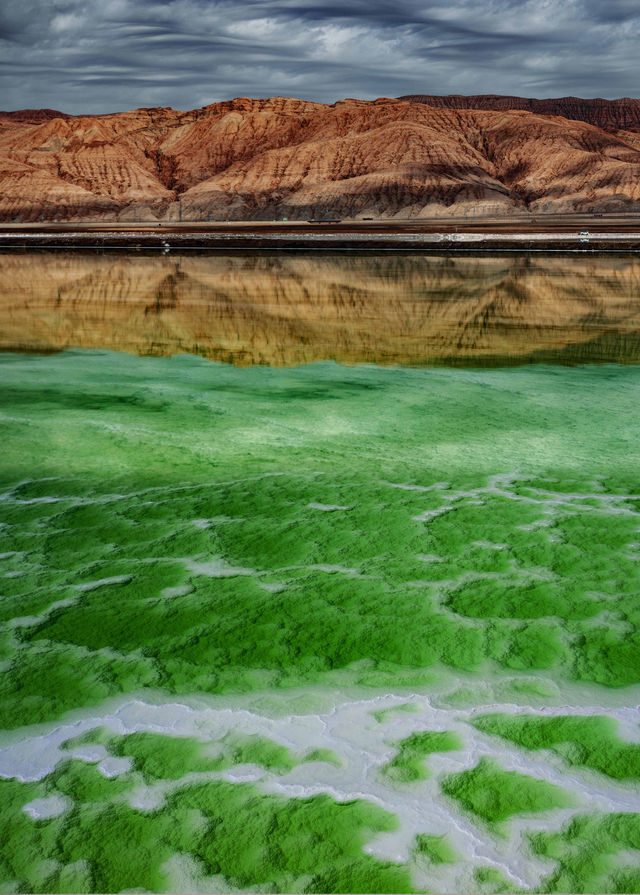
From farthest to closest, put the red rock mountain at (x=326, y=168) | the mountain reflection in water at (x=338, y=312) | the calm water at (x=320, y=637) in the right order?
the red rock mountain at (x=326, y=168)
the mountain reflection in water at (x=338, y=312)
the calm water at (x=320, y=637)

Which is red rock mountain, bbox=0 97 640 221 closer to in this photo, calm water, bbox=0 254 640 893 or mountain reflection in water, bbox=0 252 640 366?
mountain reflection in water, bbox=0 252 640 366

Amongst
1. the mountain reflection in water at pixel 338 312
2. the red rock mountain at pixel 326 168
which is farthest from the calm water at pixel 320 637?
the red rock mountain at pixel 326 168

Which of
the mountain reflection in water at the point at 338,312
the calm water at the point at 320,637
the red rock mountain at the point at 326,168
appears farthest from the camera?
the red rock mountain at the point at 326,168

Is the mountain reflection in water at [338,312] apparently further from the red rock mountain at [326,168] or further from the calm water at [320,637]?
the red rock mountain at [326,168]

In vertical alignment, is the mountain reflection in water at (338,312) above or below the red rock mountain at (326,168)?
below

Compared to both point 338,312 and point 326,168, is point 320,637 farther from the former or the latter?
point 326,168

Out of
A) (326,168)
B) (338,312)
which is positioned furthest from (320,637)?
(326,168)

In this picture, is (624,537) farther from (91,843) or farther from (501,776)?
(91,843)
